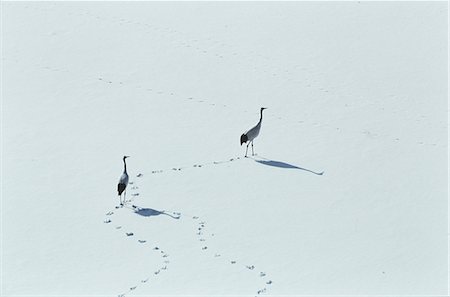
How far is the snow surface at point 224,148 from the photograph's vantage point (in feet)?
50.5

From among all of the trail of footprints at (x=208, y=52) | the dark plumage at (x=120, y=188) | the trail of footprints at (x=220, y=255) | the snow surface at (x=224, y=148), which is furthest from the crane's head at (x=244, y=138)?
the dark plumage at (x=120, y=188)

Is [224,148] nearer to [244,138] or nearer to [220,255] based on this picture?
[244,138]

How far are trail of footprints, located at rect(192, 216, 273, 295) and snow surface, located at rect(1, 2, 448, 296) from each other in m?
0.04

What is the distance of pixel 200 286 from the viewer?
572 inches

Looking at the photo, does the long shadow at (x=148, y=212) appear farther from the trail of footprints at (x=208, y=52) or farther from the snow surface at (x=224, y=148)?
the trail of footprints at (x=208, y=52)

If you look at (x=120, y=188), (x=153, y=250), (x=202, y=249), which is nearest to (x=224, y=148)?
(x=120, y=188)

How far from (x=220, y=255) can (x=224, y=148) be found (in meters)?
7.26

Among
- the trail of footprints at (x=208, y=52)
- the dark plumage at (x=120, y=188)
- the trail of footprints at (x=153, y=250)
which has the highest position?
the trail of footprints at (x=208, y=52)

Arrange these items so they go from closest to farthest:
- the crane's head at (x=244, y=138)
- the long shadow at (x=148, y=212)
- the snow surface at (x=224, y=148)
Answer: the snow surface at (x=224, y=148), the long shadow at (x=148, y=212), the crane's head at (x=244, y=138)

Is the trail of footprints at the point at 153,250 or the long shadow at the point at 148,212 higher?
the long shadow at the point at 148,212

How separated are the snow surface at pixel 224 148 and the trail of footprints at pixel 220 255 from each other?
43 millimetres

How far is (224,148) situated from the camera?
2241cm

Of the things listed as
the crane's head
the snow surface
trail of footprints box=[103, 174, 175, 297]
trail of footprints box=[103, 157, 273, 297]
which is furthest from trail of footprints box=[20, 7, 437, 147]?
trail of footprints box=[103, 174, 175, 297]

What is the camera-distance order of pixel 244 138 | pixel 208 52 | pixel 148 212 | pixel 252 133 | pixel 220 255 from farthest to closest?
pixel 208 52 < pixel 252 133 < pixel 244 138 < pixel 148 212 < pixel 220 255
